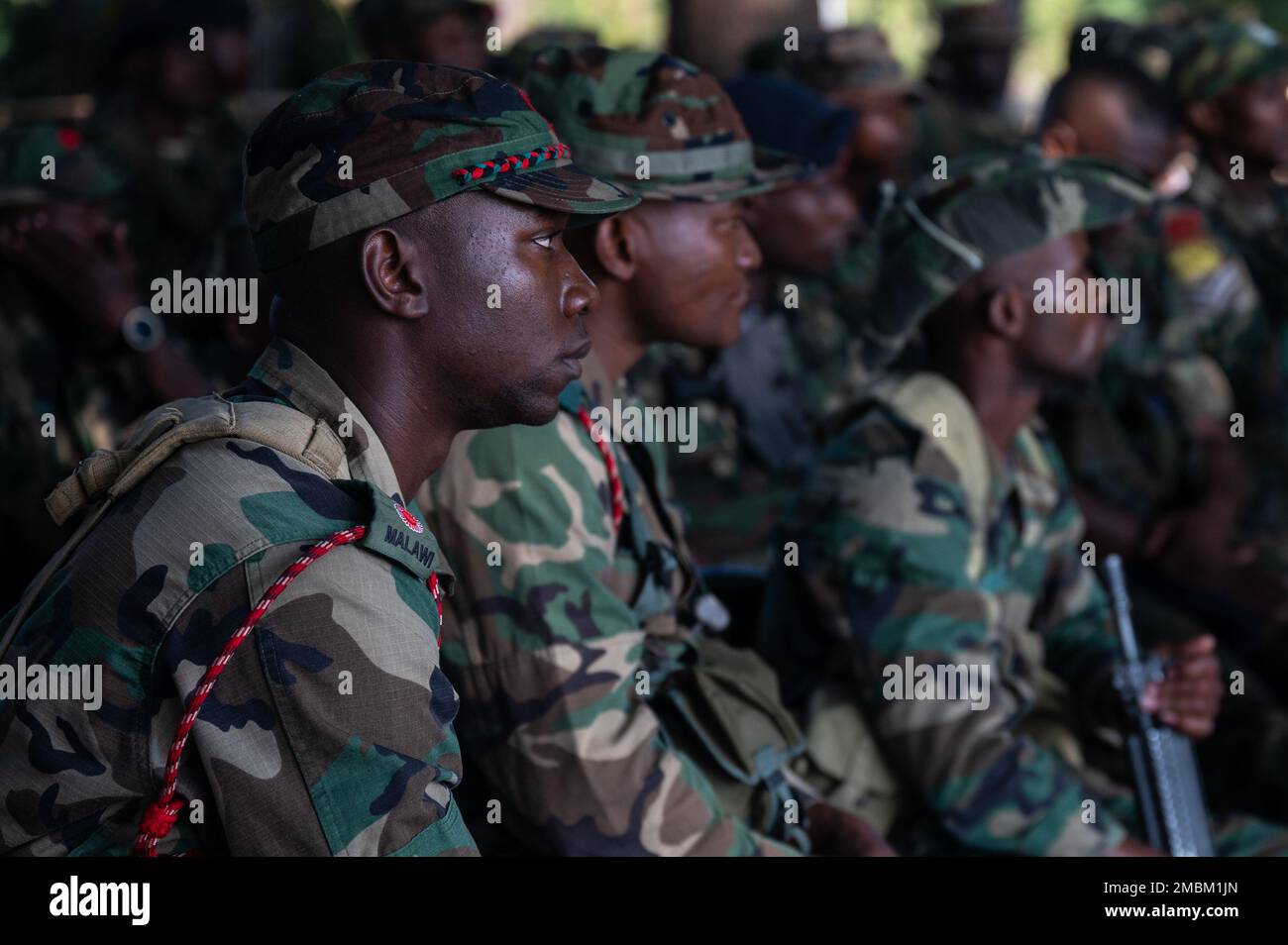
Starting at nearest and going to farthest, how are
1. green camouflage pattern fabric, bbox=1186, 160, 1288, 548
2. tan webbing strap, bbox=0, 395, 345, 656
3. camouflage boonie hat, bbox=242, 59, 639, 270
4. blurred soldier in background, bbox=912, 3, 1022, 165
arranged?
tan webbing strap, bbox=0, 395, 345, 656 → camouflage boonie hat, bbox=242, 59, 639, 270 → green camouflage pattern fabric, bbox=1186, 160, 1288, 548 → blurred soldier in background, bbox=912, 3, 1022, 165

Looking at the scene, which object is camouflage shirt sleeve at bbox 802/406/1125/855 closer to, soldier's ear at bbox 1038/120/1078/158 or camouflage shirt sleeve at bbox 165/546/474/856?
camouflage shirt sleeve at bbox 165/546/474/856

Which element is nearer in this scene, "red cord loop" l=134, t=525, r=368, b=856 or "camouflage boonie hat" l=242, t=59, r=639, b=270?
"red cord loop" l=134, t=525, r=368, b=856

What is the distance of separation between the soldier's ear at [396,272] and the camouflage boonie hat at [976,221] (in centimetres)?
149

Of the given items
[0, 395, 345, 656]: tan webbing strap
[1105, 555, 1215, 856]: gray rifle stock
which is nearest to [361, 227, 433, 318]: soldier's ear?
[0, 395, 345, 656]: tan webbing strap

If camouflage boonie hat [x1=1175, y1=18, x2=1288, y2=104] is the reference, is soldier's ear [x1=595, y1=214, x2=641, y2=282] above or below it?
below

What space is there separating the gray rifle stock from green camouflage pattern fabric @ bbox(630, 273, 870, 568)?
4.28 feet

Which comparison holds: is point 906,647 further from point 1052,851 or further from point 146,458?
point 146,458

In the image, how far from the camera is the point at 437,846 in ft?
4.86

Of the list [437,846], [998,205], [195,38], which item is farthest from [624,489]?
[195,38]

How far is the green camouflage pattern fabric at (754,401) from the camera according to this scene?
14.1ft

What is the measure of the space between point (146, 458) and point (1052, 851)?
1.76 m

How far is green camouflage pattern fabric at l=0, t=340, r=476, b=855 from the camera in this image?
1418 mm
